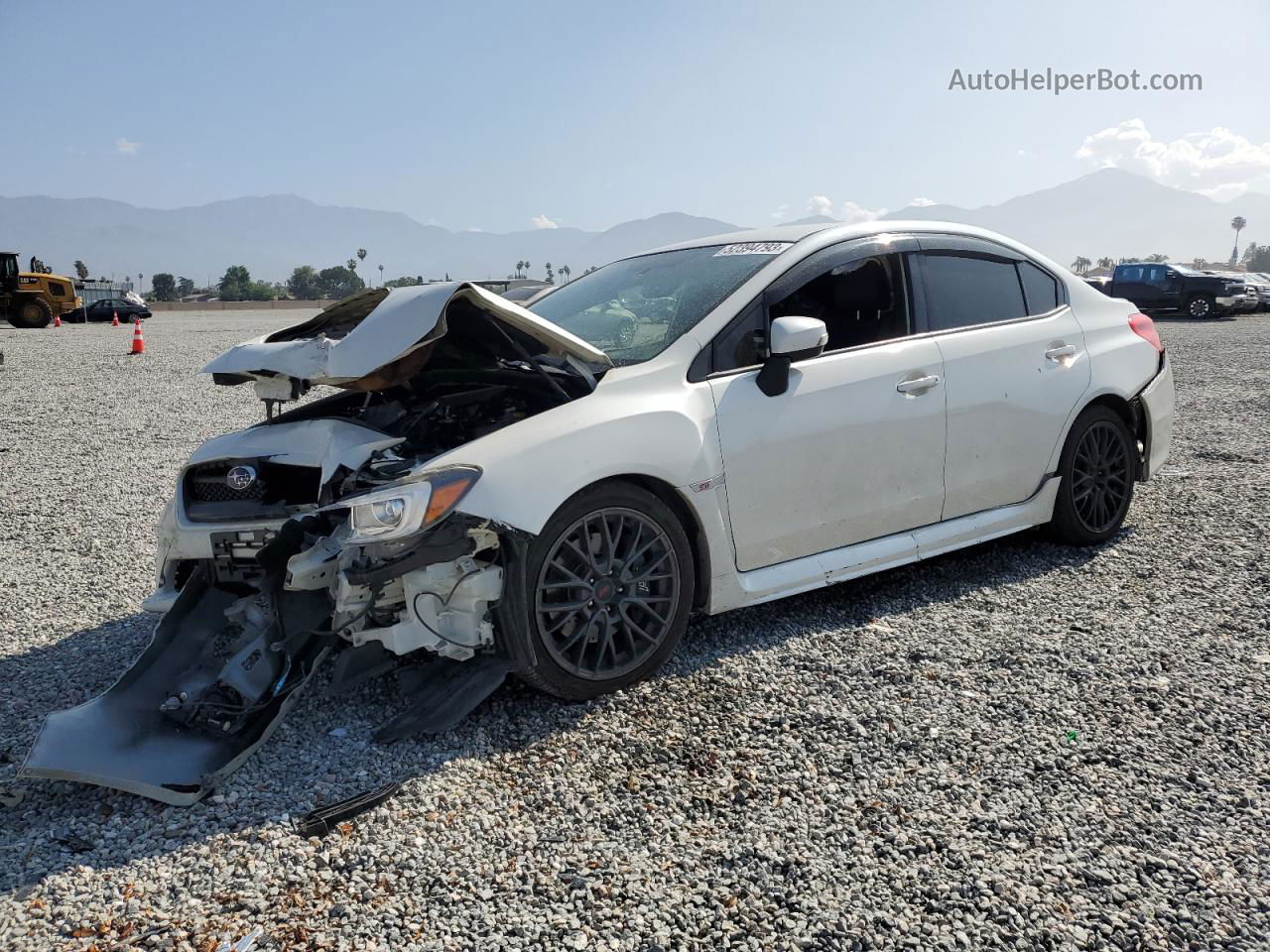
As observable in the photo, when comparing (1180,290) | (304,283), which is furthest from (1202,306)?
(304,283)

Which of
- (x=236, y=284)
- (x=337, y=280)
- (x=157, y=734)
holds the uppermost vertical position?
(x=236, y=284)

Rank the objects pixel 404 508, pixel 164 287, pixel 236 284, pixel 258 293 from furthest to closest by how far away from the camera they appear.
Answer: pixel 236 284 < pixel 164 287 < pixel 258 293 < pixel 404 508

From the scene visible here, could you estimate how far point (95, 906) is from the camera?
2473 mm

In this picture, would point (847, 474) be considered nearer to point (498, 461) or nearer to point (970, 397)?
point (970, 397)

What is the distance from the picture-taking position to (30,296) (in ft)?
103

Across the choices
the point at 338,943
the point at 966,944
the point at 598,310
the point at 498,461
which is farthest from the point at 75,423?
the point at 966,944

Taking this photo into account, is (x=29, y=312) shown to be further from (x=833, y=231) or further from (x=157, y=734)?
(x=833, y=231)

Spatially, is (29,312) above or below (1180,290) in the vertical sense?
above

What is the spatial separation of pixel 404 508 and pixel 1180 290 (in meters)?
30.8

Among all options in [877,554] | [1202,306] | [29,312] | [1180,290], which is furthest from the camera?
[29,312]

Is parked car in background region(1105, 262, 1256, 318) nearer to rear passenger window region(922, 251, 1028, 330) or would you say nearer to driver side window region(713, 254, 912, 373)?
rear passenger window region(922, 251, 1028, 330)

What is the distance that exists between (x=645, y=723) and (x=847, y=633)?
1.21 meters

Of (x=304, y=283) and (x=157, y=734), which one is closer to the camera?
(x=157, y=734)

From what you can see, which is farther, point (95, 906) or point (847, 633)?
point (847, 633)
